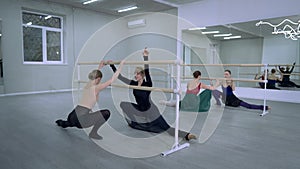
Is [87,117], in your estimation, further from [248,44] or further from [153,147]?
[248,44]

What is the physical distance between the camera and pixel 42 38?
6820mm

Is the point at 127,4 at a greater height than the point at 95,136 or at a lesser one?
greater

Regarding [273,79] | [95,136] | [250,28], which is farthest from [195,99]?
[250,28]

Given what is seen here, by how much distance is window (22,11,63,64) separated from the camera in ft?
21.3

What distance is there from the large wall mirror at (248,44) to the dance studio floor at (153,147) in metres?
2.70

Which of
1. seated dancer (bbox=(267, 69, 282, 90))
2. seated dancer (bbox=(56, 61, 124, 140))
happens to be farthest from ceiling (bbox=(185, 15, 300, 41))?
seated dancer (bbox=(56, 61, 124, 140))

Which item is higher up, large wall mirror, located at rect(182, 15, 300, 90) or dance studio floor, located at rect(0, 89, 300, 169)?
large wall mirror, located at rect(182, 15, 300, 90)

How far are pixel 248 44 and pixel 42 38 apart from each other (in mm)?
6182

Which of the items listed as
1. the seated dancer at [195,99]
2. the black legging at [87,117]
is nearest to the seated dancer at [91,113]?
the black legging at [87,117]

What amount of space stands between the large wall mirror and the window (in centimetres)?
418

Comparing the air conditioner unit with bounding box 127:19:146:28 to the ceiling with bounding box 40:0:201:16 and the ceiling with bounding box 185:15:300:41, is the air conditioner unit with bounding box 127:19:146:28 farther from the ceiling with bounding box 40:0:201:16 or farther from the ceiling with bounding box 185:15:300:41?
the ceiling with bounding box 185:15:300:41

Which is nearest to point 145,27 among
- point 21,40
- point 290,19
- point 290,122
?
point 21,40

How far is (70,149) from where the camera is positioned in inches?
86.7

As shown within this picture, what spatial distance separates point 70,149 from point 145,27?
689 centimetres
